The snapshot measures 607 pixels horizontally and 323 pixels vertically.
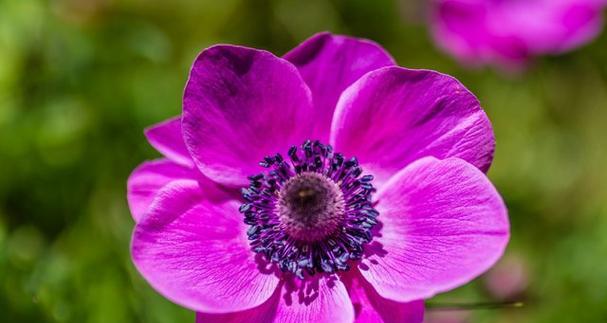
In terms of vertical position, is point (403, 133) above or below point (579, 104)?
above

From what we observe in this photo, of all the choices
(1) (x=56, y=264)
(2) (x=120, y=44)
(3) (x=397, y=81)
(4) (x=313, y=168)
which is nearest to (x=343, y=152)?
(4) (x=313, y=168)

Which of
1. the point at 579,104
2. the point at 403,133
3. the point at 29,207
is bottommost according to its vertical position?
the point at 29,207

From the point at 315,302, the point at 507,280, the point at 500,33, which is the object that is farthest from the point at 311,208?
the point at 500,33

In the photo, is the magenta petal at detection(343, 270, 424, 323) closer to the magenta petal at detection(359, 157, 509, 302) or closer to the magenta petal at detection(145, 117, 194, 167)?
the magenta petal at detection(359, 157, 509, 302)

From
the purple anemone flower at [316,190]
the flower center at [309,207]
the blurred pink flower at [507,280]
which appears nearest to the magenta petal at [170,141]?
the purple anemone flower at [316,190]

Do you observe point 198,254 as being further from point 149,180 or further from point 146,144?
point 146,144

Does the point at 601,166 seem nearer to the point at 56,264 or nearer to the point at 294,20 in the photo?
the point at 294,20

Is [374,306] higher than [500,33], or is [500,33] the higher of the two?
[500,33]

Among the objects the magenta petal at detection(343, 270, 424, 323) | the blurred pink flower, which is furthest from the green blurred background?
the magenta petal at detection(343, 270, 424, 323)
